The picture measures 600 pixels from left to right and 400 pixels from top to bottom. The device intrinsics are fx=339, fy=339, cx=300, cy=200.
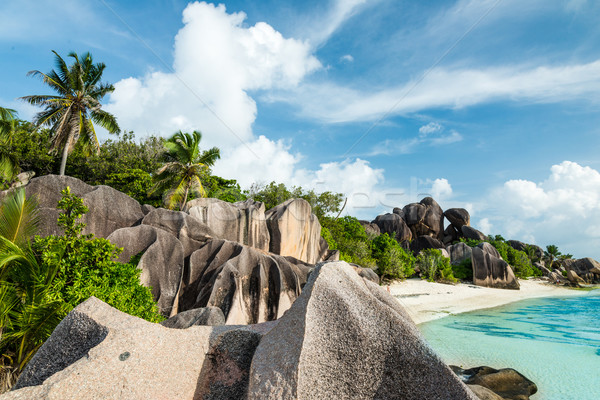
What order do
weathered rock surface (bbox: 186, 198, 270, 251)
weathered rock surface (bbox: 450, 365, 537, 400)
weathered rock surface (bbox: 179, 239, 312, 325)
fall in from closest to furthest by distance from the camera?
weathered rock surface (bbox: 450, 365, 537, 400) → weathered rock surface (bbox: 179, 239, 312, 325) → weathered rock surface (bbox: 186, 198, 270, 251)

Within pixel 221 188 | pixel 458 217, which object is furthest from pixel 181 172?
pixel 458 217

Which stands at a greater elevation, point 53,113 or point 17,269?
point 53,113

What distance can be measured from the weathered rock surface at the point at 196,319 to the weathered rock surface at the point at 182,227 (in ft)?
17.8

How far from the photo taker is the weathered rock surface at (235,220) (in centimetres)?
1548

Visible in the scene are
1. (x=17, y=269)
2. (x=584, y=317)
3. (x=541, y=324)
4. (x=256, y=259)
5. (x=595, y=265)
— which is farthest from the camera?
(x=595, y=265)

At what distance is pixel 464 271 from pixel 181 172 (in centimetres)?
2604

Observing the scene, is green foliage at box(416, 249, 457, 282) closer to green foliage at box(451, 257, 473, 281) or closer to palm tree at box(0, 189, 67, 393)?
green foliage at box(451, 257, 473, 281)

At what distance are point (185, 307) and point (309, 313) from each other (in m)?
9.37

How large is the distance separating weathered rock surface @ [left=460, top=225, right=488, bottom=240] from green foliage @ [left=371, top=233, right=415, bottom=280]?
21.3 metres

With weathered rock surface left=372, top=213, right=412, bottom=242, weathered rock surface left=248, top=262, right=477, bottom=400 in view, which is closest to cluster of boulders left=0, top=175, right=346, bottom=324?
weathered rock surface left=248, top=262, right=477, bottom=400

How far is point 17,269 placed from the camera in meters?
5.70

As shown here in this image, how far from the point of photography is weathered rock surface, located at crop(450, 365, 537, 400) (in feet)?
24.6

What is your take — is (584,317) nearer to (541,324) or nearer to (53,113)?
(541,324)

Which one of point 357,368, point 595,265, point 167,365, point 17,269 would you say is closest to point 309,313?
point 357,368
